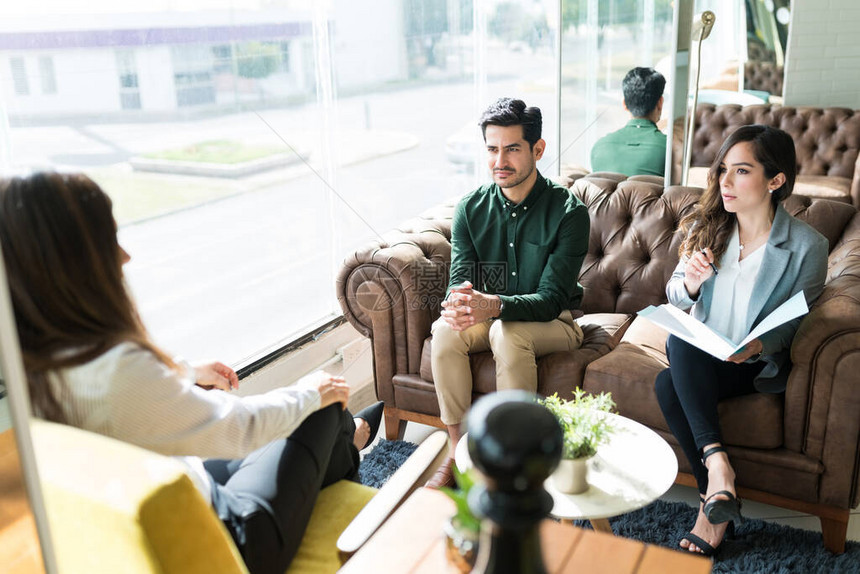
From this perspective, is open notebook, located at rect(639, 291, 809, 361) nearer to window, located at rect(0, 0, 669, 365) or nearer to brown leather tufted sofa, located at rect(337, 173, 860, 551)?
brown leather tufted sofa, located at rect(337, 173, 860, 551)

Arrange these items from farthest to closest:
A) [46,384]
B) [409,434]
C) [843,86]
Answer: [843,86], [409,434], [46,384]

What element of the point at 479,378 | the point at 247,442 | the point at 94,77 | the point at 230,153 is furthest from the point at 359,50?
the point at 247,442

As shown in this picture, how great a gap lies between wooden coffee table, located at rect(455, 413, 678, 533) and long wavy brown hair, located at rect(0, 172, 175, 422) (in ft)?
2.45

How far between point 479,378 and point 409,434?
1.60 feet

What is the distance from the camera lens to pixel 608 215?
2.84m

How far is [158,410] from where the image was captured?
120cm

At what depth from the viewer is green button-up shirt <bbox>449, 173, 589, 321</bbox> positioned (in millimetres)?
2396

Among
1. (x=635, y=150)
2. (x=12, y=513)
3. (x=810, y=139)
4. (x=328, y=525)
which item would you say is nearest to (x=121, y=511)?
(x=12, y=513)

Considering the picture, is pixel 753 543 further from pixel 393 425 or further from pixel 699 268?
pixel 393 425

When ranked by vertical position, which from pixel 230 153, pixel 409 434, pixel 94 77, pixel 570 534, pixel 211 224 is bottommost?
pixel 409 434

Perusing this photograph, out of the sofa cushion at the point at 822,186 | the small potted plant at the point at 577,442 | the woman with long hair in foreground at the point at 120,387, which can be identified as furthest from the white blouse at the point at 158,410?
the sofa cushion at the point at 822,186

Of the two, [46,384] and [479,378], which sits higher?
[46,384]

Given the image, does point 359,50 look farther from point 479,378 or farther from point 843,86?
point 843,86

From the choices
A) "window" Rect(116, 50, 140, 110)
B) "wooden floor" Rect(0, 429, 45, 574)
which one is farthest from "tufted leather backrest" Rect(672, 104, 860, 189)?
"wooden floor" Rect(0, 429, 45, 574)
